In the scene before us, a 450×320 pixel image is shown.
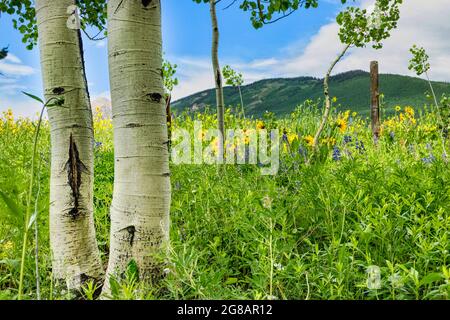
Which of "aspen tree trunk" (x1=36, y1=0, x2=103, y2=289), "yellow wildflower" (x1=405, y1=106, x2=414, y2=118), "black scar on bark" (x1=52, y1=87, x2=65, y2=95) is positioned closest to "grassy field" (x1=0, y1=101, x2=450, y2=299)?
"aspen tree trunk" (x1=36, y1=0, x2=103, y2=289)

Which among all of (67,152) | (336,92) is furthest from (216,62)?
(336,92)

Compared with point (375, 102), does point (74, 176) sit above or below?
below

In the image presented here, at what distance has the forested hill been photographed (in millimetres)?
23828

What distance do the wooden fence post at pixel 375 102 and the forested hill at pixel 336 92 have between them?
8.60m

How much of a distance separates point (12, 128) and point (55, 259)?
8.26m

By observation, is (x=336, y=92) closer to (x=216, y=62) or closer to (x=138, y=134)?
(x=216, y=62)

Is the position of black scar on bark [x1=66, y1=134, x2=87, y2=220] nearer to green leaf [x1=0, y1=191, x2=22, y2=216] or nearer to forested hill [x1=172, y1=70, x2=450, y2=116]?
green leaf [x1=0, y1=191, x2=22, y2=216]

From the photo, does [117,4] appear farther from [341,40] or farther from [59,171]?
[341,40]

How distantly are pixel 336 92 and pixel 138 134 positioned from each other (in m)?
28.0

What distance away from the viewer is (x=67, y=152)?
224 centimetres

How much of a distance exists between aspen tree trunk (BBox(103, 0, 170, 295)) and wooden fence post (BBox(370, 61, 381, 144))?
5.90 metres

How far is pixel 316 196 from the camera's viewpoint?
2.53 metres
